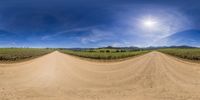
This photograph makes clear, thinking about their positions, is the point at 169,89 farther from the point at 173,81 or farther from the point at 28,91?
the point at 28,91

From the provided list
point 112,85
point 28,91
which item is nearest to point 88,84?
point 112,85

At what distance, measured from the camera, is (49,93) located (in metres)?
13.2

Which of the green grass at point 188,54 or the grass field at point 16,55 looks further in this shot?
the green grass at point 188,54

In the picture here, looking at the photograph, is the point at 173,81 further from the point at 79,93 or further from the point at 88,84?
the point at 79,93

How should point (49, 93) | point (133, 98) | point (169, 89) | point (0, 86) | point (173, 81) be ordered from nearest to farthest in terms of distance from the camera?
point (133, 98) → point (49, 93) → point (169, 89) → point (0, 86) → point (173, 81)

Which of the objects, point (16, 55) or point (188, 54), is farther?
point (188, 54)

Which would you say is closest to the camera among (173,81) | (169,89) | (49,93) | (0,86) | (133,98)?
(133,98)

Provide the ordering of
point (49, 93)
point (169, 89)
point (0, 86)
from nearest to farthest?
point (49, 93), point (169, 89), point (0, 86)

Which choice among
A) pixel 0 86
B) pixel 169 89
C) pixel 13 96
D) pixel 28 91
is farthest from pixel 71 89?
pixel 169 89

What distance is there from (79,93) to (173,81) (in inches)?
278

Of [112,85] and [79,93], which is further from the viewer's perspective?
[112,85]

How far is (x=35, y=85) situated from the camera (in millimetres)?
15602

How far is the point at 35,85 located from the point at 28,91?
1871 millimetres

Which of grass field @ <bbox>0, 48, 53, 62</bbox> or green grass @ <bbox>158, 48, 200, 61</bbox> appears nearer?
grass field @ <bbox>0, 48, 53, 62</bbox>
